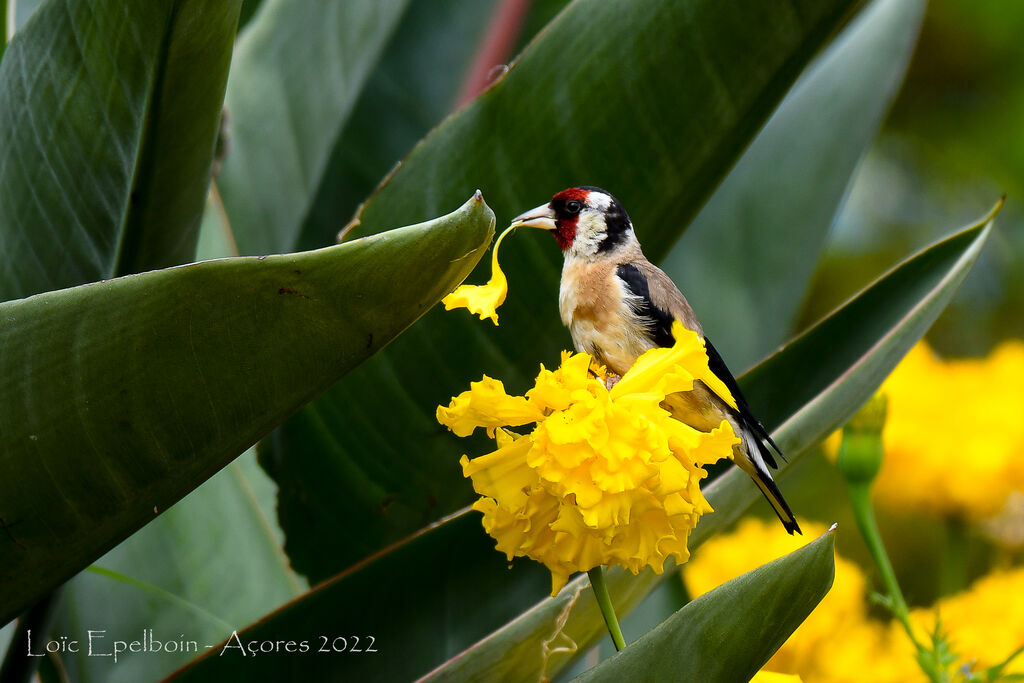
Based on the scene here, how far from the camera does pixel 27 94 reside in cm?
80

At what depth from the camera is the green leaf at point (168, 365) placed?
515 mm

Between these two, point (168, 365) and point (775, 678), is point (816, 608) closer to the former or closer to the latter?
point (775, 678)

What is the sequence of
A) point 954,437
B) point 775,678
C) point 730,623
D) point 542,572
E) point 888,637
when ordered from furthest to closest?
point 954,437, point 888,637, point 542,572, point 775,678, point 730,623

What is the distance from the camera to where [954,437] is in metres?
1.47

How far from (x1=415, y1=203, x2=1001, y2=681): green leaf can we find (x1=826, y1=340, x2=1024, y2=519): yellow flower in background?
1.59ft

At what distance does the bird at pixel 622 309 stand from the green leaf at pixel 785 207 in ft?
2.09

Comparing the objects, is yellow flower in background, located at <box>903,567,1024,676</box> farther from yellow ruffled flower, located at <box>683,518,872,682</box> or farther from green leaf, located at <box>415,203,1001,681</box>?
green leaf, located at <box>415,203,1001,681</box>

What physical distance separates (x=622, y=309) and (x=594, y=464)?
0.23 meters

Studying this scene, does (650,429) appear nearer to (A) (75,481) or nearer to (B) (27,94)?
(A) (75,481)

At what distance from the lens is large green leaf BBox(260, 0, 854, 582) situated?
81 cm

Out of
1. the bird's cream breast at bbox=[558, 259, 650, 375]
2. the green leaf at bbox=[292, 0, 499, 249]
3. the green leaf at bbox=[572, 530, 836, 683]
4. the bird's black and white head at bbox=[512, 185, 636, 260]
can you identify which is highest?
the green leaf at bbox=[292, 0, 499, 249]

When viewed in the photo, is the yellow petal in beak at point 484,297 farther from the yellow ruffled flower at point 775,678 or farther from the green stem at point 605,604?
the yellow ruffled flower at point 775,678

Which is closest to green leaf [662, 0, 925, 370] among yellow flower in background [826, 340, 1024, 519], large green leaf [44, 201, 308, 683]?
yellow flower in background [826, 340, 1024, 519]

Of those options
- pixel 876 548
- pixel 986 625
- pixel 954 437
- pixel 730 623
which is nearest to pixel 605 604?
pixel 730 623
